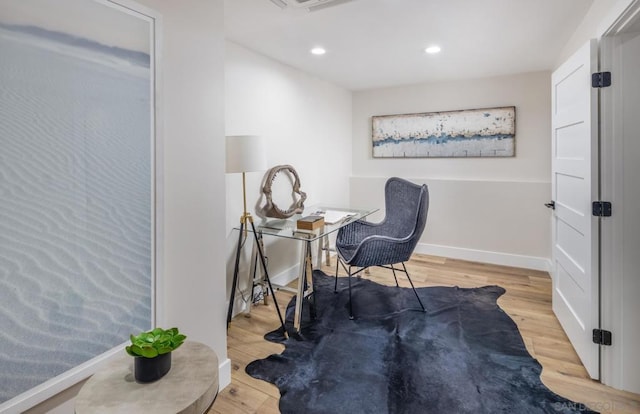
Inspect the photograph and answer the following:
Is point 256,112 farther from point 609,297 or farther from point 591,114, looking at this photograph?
point 609,297

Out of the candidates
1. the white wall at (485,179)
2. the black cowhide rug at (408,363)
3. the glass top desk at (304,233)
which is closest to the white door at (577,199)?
the black cowhide rug at (408,363)

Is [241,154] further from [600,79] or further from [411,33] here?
[600,79]

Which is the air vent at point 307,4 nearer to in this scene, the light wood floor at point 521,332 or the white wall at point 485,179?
the light wood floor at point 521,332

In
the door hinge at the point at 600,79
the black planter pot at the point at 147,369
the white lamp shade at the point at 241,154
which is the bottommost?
the black planter pot at the point at 147,369

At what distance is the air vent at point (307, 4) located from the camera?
203 cm

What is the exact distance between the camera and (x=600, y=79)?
1848 millimetres

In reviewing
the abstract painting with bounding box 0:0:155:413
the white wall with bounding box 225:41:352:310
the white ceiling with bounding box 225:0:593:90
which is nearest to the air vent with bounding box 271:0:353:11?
the white ceiling with bounding box 225:0:593:90

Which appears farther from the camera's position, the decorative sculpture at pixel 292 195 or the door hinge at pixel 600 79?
the decorative sculpture at pixel 292 195

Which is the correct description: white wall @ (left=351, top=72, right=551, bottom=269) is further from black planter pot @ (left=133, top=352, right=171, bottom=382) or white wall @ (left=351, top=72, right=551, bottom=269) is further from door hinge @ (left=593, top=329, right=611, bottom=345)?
black planter pot @ (left=133, top=352, right=171, bottom=382)

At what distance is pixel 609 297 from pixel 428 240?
262 centimetres

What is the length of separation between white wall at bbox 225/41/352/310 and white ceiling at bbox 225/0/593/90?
7.6 inches

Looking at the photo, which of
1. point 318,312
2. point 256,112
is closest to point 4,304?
point 318,312

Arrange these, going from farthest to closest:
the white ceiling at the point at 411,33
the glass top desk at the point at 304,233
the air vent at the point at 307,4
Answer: the glass top desk at the point at 304,233 → the white ceiling at the point at 411,33 → the air vent at the point at 307,4

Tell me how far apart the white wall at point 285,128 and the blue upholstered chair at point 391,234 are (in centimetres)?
71
